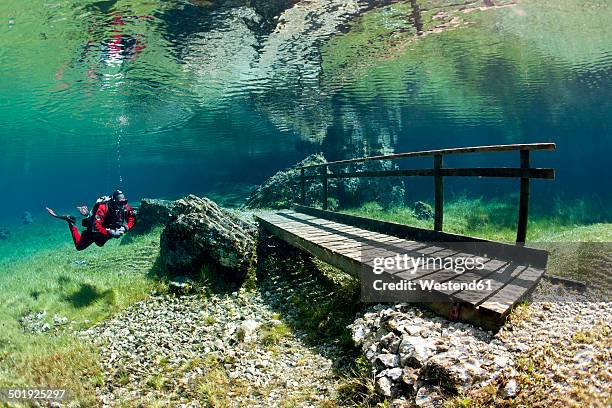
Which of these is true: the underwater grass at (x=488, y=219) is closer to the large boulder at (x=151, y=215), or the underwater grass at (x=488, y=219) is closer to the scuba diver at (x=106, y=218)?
the large boulder at (x=151, y=215)

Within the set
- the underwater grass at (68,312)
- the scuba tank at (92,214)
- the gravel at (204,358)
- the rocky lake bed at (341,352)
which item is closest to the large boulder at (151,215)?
the underwater grass at (68,312)

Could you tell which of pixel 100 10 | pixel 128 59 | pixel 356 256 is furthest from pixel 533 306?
pixel 128 59

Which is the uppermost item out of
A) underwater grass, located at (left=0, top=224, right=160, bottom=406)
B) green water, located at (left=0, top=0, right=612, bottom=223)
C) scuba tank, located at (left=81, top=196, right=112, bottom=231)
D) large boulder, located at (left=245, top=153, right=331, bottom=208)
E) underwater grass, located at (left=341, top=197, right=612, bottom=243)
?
green water, located at (left=0, top=0, right=612, bottom=223)

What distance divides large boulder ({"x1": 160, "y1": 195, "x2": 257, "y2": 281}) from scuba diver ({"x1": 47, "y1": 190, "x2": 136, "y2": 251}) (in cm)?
136

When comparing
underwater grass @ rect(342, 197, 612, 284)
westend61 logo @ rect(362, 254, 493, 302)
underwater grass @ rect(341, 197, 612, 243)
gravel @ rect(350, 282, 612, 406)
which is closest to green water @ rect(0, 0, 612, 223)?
underwater grass @ rect(341, 197, 612, 243)

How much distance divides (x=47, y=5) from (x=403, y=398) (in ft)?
48.6

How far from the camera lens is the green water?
41.1ft

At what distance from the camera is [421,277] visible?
5105mm

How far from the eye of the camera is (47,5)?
36.1ft

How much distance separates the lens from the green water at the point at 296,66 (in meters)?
12.5

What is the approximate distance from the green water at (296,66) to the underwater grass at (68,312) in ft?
29.1

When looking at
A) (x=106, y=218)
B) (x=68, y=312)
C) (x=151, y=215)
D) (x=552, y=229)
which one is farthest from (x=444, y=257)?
Answer: (x=151, y=215)

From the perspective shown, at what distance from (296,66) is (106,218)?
1285 cm

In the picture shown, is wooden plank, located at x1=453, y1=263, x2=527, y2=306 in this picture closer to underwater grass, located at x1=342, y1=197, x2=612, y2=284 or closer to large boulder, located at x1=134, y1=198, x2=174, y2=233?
underwater grass, located at x1=342, y1=197, x2=612, y2=284
